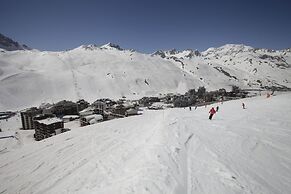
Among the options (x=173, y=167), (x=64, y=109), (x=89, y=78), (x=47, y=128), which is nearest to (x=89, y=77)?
(x=89, y=78)

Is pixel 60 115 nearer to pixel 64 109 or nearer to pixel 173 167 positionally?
pixel 64 109

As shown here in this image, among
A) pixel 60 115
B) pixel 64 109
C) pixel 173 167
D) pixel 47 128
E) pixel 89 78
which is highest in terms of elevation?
pixel 89 78

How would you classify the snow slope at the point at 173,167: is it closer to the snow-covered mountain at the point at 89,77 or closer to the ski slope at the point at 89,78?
the ski slope at the point at 89,78

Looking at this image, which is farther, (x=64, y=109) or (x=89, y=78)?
(x=89, y=78)

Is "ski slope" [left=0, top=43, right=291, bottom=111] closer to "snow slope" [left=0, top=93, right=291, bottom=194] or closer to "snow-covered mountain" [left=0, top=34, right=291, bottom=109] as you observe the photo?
"snow-covered mountain" [left=0, top=34, right=291, bottom=109]

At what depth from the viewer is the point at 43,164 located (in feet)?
39.9

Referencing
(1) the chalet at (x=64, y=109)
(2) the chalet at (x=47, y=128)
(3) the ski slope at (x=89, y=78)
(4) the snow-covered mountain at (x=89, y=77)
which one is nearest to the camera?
(2) the chalet at (x=47, y=128)

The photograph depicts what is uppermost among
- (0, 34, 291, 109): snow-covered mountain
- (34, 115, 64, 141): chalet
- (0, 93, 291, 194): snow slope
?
(0, 34, 291, 109): snow-covered mountain

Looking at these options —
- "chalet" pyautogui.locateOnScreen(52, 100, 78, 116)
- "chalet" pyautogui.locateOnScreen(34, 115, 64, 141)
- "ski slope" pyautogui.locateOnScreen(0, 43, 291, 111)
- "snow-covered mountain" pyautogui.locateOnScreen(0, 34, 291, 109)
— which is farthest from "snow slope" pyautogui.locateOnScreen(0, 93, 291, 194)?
"snow-covered mountain" pyautogui.locateOnScreen(0, 34, 291, 109)

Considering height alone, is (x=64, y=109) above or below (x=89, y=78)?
below

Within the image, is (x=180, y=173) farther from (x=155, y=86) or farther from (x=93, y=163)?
(x=155, y=86)

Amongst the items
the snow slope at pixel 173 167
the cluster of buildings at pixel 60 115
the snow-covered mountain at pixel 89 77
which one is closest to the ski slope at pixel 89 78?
the snow-covered mountain at pixel 89 77

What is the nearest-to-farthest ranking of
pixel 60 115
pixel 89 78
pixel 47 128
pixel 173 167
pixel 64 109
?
1. pixel 173 167
2. pixel 47 128
3. pixel 60 115
4. pixel 64 109
5. pixel 89 78

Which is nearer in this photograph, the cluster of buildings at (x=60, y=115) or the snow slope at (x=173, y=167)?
the snow slope at (x=173, y=167)
